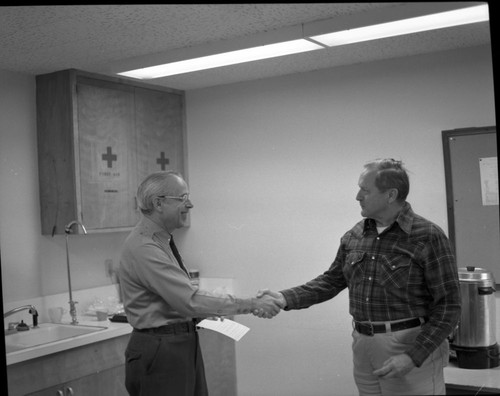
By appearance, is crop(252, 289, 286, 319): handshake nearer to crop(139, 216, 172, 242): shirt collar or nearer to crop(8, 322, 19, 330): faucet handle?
crop(139, 216, 172, 242): shirt collar

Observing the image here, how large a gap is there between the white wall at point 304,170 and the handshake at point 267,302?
22 millimetres

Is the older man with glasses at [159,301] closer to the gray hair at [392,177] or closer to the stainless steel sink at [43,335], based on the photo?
the stainless steel sink at [43,335]

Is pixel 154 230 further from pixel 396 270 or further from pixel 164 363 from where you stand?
pixel 396 270

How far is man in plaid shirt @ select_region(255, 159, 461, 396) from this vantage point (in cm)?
142

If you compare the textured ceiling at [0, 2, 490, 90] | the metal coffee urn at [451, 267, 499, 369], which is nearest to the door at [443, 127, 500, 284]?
the metal coffee urn at [451, 267, 499, 369]

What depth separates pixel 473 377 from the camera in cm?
158

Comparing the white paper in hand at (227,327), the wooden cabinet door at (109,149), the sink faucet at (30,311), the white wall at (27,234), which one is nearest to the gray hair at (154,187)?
the wooden cabinet door at (109,149)

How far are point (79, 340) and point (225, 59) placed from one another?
3.31ft

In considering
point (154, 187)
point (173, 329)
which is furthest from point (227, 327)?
point (154, 187)

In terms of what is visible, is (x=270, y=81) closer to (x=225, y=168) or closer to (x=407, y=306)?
(x=225, y=168)

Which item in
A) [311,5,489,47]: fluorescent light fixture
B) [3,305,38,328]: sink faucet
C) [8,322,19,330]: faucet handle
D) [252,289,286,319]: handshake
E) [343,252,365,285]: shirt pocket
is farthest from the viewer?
[8,322,19,330]: faucet handle

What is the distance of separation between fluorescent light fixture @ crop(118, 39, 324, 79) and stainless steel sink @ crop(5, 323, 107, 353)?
0.81 metres

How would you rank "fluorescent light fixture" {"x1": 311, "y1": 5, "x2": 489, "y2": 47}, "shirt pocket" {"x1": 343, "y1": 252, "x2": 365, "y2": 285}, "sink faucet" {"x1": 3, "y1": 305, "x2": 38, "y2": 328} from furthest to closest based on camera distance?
"sink faucet" {"x1": 3, "y1": 305, "x2": 38, "y2": 328} → "shirt pocket" {"x1": 343, "y1": 252, "x2": 365, "y2": 285} → "fluorescent light fixture" {"x1": 311, "y1": 5, "x2": 489, "y2": 47}

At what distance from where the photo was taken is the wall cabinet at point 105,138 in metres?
1.76
